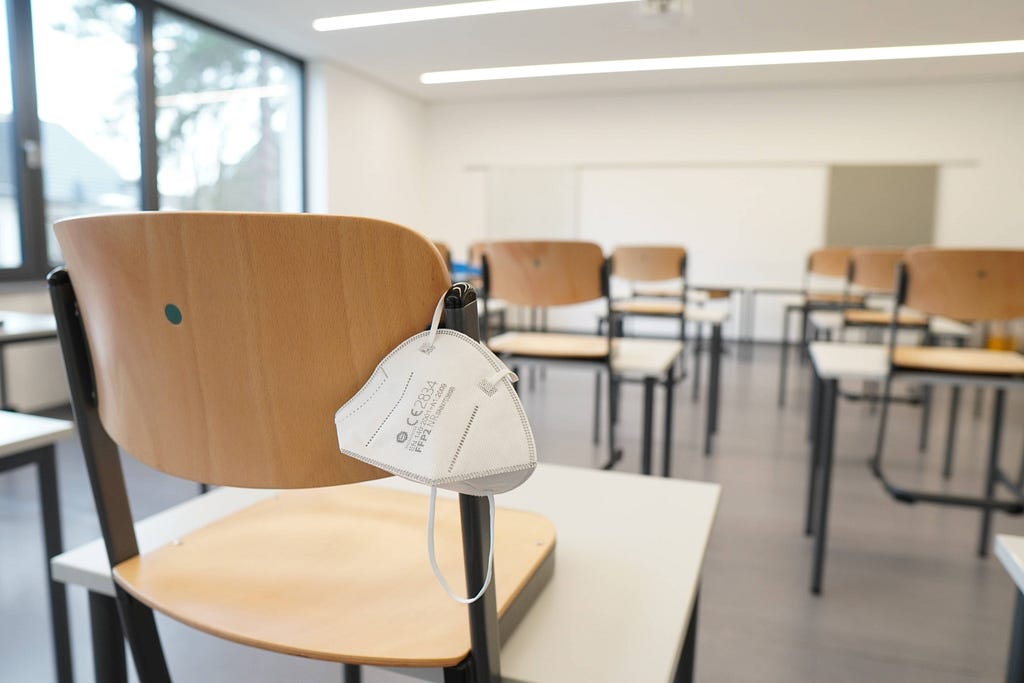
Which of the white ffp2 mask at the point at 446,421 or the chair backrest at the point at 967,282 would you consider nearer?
the white ffp2 mask at the point at 446,421

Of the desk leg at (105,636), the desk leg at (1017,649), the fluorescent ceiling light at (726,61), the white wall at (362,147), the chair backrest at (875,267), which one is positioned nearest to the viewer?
the desk leg at (105,636)

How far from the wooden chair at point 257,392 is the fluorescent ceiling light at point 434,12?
465cm

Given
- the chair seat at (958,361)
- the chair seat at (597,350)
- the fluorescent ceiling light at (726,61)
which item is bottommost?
the chair seat at (597,350)

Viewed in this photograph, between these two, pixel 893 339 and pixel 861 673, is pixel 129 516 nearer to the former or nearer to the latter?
pixel 861 673

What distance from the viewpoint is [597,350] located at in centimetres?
218

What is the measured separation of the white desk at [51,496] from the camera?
1030 millimetres

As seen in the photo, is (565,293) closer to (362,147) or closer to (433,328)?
(433,328)

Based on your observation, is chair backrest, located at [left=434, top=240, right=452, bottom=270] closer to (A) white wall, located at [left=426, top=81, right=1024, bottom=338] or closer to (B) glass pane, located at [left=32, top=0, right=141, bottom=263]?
(B) glass pane, located at [left=32, top=0, right=141, bottom=263]

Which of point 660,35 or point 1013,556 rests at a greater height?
point 660,35

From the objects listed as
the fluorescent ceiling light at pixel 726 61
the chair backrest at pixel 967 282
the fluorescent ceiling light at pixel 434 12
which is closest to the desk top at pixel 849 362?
the chair backrest at pixel 967 282

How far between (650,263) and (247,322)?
3.51 m

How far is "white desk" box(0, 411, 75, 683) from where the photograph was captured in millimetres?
1030

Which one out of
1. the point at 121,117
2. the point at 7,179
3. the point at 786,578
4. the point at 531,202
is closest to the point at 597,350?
the point at 786,578

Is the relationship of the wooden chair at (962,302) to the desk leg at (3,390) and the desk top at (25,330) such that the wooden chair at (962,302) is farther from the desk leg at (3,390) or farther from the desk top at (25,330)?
the desk leg at (3,390)
